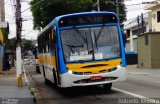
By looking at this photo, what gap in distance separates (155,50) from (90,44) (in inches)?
944

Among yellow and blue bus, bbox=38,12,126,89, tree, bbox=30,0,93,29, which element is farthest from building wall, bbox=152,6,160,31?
yellow and blue bus, bbox=38,12,126,89

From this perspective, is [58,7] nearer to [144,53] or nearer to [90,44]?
[144,53]

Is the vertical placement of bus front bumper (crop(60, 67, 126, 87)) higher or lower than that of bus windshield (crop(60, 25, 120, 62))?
lower

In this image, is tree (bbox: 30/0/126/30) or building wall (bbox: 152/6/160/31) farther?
tree (bbox: 30/0/126/30)

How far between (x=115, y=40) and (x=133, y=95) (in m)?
2.39

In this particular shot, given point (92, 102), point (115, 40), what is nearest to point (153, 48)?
point (115, 40)

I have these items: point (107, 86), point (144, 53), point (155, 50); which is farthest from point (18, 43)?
point (144, 53)

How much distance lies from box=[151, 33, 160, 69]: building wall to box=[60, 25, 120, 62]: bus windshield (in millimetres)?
23227

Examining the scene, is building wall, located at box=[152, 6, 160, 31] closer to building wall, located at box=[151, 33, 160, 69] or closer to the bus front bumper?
building wall, located at box=[151, 33, 160, 69]

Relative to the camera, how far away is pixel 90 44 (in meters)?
16.6

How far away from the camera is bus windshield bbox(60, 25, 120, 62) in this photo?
53.8ft

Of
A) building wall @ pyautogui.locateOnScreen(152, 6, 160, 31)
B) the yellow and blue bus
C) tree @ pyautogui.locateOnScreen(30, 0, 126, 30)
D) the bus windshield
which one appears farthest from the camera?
tree @ pyautogui.locateOnScreen(30, 0, 126, 30)

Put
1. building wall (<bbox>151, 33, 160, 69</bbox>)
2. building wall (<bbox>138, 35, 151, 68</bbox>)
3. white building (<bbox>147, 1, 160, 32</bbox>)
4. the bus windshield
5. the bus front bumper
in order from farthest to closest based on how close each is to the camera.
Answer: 1. white building (<bbox>147, 1, 160, 32</bbox>)
2. building wall (<bbox>138, 35, 151, 68</bbox>)
3. building wall (<bbox>151, 33, 160, 69</bbox>)
4. the bus windshield
5. the bus front bumper

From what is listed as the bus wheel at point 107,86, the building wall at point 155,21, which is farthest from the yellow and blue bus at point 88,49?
the building wall at point 155,21
